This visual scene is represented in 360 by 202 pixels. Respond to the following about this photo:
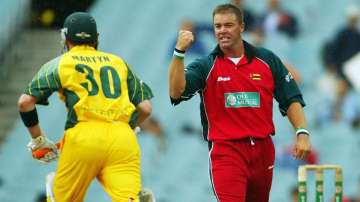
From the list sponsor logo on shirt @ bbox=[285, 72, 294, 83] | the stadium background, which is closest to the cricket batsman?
sponsor logo on shirt @ bbox=[285, 72, 294, 83]

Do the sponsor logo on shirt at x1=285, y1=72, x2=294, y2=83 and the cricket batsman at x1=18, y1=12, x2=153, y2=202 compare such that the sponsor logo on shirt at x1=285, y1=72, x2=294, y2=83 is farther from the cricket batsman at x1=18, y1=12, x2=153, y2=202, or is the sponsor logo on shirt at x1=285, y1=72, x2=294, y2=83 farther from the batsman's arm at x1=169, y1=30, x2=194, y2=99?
the cricket batsman at x1=18, y1=12, x2=153, y2=202

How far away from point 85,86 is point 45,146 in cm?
61

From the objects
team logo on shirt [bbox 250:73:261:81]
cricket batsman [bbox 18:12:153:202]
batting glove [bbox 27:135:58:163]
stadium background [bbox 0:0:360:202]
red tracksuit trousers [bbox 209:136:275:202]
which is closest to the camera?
cricket batsman [bbox 18:12:153:202]

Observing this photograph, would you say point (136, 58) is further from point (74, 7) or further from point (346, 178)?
point (346, 178)

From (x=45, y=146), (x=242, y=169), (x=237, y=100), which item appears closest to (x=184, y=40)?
(x=237, y=100)

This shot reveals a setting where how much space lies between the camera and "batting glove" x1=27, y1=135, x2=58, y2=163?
8.87 metres

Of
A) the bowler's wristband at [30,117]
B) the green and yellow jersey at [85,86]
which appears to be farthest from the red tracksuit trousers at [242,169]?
the bowler's wristband at [30,117]

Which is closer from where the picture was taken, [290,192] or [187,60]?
[290,192]

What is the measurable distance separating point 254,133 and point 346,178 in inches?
269

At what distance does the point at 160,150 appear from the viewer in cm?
1664

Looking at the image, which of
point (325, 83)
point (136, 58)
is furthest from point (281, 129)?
point (136, 58)

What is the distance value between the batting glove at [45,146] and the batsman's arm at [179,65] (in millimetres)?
1049

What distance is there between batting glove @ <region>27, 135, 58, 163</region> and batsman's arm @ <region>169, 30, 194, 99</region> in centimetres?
105

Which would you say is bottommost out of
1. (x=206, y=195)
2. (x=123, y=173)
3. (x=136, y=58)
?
(x=206, y=195)
